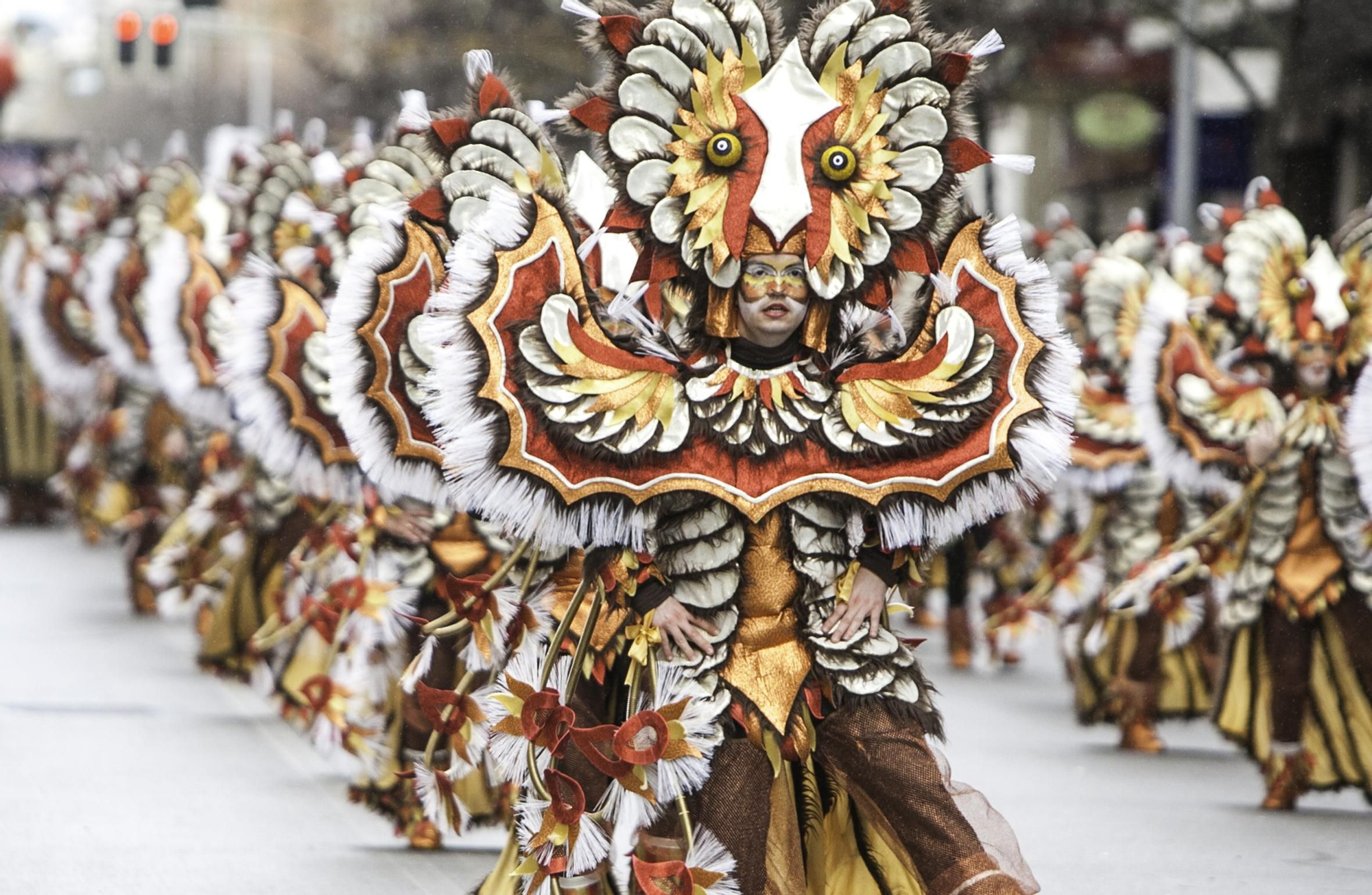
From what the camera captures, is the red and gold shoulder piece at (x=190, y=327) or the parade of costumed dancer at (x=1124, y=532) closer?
the parade of costumed dancer at (x=1124, y=532)

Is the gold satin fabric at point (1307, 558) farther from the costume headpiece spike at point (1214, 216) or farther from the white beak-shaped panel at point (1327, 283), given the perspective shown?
the costume headpiece spike at point (1214, 216)

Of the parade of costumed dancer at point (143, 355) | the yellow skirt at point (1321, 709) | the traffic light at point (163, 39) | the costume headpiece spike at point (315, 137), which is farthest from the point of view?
the traffic light at point (163, 39)

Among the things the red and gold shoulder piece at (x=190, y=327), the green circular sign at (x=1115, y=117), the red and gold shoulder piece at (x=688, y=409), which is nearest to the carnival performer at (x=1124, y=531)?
the red and gold shoulder piece at (x=190, y=327)

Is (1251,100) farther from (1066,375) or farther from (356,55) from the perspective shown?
(356,55)

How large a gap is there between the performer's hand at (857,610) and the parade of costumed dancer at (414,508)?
2.83 feet

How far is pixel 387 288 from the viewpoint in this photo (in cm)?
710

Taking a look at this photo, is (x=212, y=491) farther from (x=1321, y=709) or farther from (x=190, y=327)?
(x=1321, y=709)

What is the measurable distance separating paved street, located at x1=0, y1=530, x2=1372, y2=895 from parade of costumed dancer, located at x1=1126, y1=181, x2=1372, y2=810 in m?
0.33

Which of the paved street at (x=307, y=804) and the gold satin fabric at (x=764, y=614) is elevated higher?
the gold satin fabric at (x=764, y=614)

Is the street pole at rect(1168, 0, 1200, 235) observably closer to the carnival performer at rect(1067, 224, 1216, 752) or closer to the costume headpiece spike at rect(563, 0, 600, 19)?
the carnival performer at rect(1067, 224, 1216, 752)

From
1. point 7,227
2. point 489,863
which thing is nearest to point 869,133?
point 489,863

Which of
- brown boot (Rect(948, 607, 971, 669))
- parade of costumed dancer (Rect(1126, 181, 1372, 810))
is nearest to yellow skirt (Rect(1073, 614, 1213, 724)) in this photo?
parade of costumed dancer (Rect(1126, 181, 1372, 810))

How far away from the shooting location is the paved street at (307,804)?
7797mm

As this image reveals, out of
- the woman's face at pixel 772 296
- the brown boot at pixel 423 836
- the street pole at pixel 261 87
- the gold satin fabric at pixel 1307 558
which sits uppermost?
the street pole at pixel 261 87
